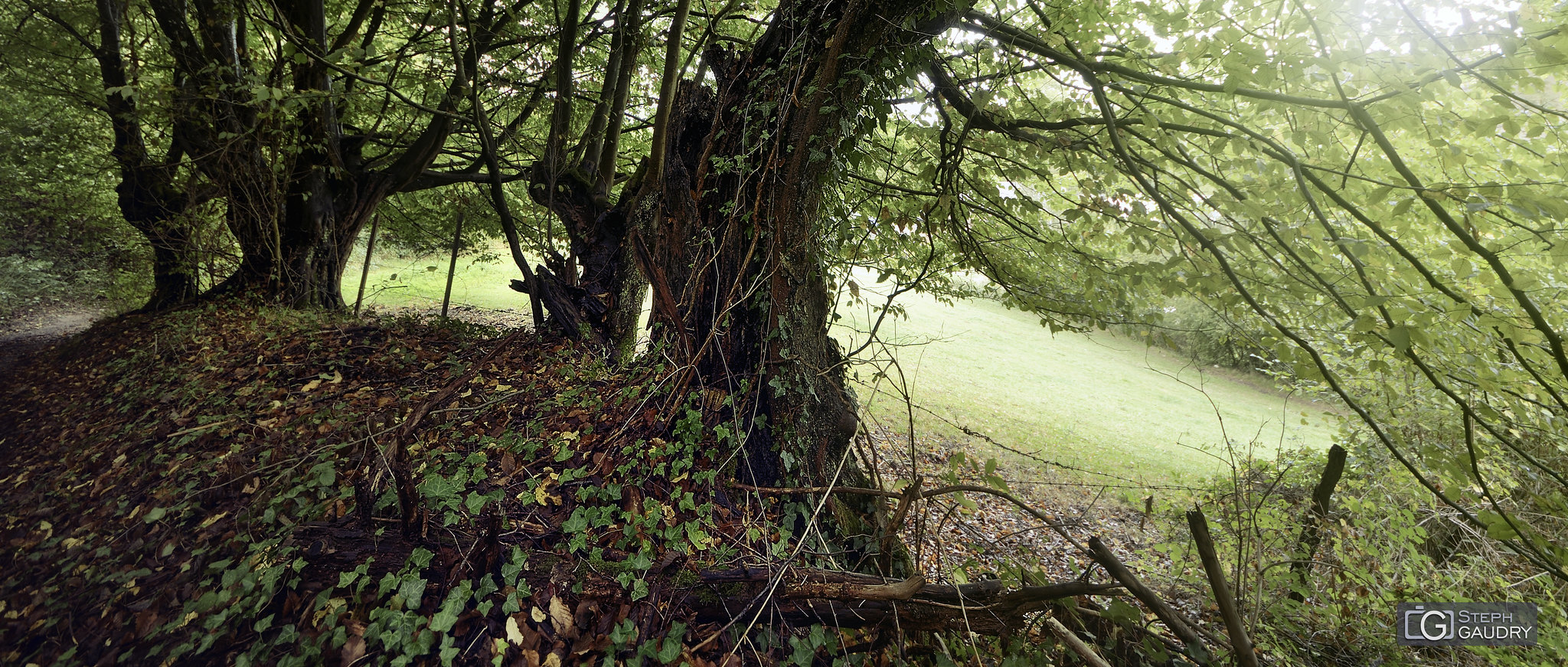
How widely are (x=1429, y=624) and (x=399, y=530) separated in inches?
197

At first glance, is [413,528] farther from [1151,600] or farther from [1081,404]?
[1081,404]

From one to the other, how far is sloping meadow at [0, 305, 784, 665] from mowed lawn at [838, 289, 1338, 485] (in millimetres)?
4233

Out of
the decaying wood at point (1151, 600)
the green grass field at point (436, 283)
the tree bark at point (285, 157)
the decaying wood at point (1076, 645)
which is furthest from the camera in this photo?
the green grass field at point (436, 283)

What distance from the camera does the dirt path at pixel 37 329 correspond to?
7820 mm

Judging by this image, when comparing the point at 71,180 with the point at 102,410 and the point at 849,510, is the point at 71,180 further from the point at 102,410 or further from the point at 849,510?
the point at 849,510

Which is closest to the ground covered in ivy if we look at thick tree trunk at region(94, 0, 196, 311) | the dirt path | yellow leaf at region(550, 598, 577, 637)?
yellow leaf at region(550, 598, 577, 637)

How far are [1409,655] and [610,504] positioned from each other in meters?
3.84

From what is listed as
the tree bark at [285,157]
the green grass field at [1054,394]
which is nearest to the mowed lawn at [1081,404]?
the green grass field at [1054,394]

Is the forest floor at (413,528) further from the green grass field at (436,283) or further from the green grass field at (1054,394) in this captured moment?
the green grass field at (436,283)

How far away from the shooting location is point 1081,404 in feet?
45.0

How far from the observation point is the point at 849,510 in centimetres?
297

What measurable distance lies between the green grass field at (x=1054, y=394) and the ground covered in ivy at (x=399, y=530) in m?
4.09

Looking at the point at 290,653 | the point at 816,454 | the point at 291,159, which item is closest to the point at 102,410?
the point at 291,159

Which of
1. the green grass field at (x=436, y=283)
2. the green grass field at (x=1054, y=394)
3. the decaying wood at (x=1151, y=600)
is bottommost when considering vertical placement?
the green grass field at (x=436, y=283)
